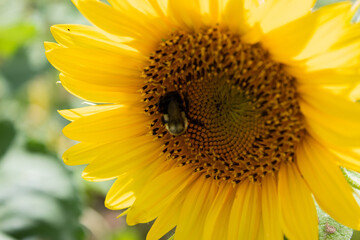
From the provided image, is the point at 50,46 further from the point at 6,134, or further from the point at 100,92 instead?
the point at 6,134

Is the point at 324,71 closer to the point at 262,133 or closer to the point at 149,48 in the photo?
the point at 262,133

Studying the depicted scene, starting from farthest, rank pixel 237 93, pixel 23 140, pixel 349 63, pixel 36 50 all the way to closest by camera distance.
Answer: pixel 36 50 → pixel 23 140 → pixel 237 93 → pixel 349 63

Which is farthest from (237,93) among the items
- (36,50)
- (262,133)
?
(36,50)

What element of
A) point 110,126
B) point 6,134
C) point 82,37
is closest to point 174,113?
point 110,126

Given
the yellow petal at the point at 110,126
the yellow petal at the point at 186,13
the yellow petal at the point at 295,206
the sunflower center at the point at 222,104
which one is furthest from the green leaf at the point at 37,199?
the yellow petal at the point at 186,13

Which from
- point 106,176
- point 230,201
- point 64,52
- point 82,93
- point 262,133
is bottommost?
point 230,201

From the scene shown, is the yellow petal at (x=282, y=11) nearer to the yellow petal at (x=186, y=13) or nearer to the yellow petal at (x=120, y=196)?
the yellow petal at (x=186, y=13)
